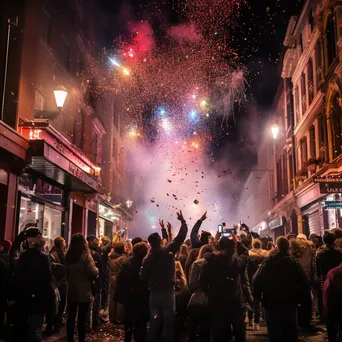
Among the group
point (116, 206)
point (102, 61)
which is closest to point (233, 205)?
point (116, 206)

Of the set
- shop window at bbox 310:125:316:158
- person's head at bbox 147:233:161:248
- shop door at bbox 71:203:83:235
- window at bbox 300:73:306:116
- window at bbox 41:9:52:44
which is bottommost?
person's head at bbox 147:233:161:248

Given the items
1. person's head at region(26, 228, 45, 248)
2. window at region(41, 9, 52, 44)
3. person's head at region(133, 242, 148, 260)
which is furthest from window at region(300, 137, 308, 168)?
person's head at region(26, 228, 45, 248)

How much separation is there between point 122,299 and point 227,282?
5.69ft

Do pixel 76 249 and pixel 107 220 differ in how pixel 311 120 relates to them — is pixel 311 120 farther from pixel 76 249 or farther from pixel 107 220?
pixel 76 249

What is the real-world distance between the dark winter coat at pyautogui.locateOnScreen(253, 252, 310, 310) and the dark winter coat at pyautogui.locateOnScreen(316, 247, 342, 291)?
2.89 metres

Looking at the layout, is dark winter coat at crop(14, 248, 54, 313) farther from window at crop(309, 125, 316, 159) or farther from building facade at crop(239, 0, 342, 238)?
window at crop(309, 125, 316, 159)

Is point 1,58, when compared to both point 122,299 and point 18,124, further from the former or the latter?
point 122,299

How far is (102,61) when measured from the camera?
25.2 metres

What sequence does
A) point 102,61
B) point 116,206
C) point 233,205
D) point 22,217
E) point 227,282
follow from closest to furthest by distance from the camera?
point 227,282
point 22,217
point 102,61
point 116,206
point 233,205

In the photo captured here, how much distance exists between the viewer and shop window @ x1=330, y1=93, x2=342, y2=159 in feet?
58.4

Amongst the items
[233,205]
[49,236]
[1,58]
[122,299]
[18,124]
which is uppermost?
[233,205]

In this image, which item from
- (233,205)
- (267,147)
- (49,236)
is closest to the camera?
(49,236)

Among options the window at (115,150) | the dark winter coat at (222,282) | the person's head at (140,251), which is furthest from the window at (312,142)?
the dark winter coat at (222,282)

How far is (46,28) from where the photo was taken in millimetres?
16375
